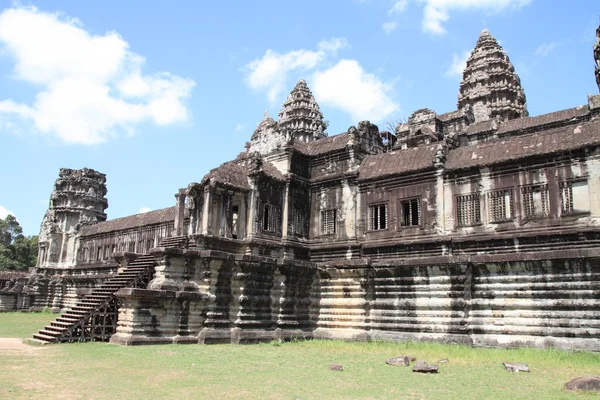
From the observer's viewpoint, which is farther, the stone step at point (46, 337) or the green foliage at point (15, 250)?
the green foliage at point (15, 250)

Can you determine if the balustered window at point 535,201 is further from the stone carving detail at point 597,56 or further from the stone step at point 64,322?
the stone step at point 64,322

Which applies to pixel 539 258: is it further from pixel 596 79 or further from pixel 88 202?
pixel 88 202

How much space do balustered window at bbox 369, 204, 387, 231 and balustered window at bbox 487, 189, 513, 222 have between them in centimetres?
467

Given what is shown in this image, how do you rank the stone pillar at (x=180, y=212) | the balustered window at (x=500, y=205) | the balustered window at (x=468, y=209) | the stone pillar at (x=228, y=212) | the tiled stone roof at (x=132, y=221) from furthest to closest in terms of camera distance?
1. the tiled stone roof at (x=132, y=221)
2. the stone pillar at (x=180, y=212)
3. the stone pillar at (x=228, y=212)
4. the balustered window at (x=468, y=209)
5. the balustered window at (x=500, y=205)

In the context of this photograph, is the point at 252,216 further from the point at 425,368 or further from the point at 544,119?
the point at 544,119

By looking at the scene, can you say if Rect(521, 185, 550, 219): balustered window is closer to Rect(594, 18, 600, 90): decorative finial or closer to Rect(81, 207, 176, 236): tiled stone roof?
Rect(594, 18, 600, 90): decorative finial

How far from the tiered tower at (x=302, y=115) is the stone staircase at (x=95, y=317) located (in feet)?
120

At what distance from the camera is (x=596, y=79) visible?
24078 mm

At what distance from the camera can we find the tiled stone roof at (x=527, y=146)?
61.9 ft

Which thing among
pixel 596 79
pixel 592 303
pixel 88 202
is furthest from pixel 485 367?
pixel 88 202

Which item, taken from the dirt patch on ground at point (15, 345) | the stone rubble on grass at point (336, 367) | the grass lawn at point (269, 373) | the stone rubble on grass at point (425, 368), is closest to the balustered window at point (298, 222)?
the grass lawn at point (269, 373)

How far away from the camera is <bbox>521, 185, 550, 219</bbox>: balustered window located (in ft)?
62.3

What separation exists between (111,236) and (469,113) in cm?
3140

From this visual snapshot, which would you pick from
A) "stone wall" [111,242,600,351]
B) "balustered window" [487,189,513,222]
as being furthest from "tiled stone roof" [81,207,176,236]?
"balustered window" [487,189,513,222]
